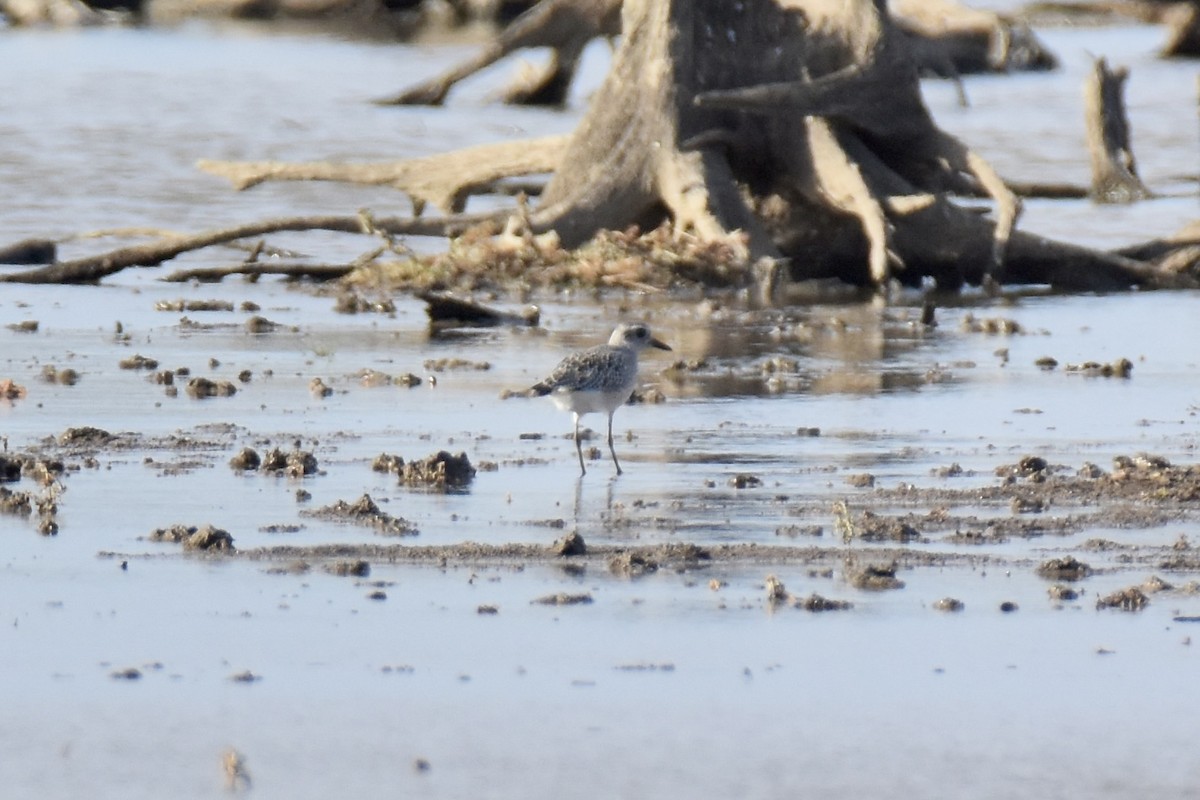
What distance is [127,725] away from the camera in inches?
250

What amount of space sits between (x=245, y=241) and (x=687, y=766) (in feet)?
50.8

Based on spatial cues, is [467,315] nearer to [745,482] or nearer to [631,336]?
[631,336]

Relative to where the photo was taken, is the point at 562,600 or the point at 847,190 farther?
the point at 847,190

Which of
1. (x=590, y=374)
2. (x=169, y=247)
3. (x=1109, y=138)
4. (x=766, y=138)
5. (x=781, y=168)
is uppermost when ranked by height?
(x=1109, y=138)

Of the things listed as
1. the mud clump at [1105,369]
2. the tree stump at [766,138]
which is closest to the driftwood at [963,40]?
the tree stump at [766,138]

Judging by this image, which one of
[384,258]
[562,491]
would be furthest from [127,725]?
[384,258]

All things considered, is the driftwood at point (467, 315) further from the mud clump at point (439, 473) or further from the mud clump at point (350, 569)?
the mud clump at point (350, 569)

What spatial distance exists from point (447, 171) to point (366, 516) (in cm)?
1039

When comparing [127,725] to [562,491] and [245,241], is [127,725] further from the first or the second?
[245,241]

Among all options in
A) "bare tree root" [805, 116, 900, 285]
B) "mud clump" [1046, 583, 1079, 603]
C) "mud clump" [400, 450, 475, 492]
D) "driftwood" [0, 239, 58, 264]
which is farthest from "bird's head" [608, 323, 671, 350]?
"driftwood" [0, 239, 58, 264]

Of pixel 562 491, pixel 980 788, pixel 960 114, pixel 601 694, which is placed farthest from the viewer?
pixel 960 114

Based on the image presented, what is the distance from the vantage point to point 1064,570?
8.07 metres

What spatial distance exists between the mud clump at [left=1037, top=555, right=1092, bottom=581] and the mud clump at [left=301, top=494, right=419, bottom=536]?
2.22 m

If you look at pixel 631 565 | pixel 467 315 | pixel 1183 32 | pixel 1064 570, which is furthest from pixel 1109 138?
pixel 1183 32
